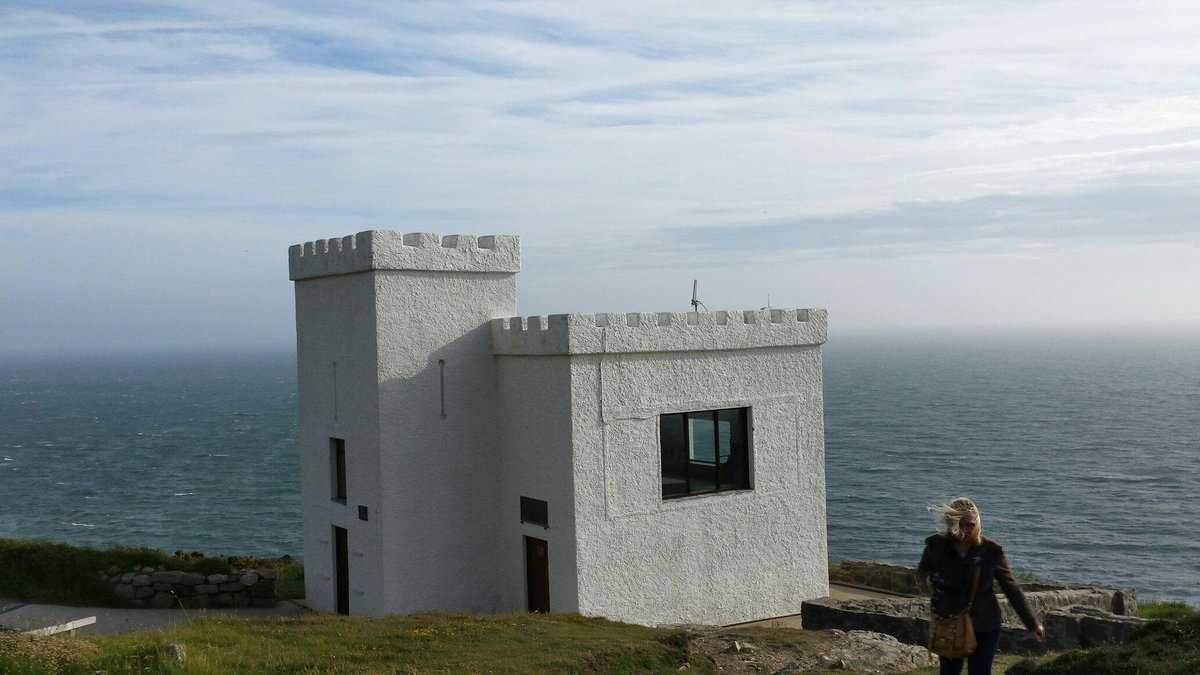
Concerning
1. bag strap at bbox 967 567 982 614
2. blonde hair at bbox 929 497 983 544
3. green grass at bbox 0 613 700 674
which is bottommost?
green grass at bbox 0 613 700 674

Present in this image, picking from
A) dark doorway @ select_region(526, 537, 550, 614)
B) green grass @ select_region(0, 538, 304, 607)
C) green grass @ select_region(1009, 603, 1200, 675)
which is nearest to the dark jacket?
green grass @ select_region(1009, 603, 1200, 675)

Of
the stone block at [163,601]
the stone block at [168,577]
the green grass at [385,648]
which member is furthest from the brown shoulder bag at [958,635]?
the stone block at [163,601]

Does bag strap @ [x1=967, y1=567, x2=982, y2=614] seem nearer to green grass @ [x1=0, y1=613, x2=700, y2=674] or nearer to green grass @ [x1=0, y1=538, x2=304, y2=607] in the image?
green grass @ [x1=0, y1=613, x2=700, y2=674]

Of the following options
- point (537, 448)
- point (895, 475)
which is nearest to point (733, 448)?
point (537, 448)

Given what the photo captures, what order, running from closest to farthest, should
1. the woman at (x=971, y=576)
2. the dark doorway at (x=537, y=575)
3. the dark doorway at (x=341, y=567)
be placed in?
the woman at (x=971, y=576)
the dark doorway at (x=537, y=575)
the dark doorway at (x=341, y=567)

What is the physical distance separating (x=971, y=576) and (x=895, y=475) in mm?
52883

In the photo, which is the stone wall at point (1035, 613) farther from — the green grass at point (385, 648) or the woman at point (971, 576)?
the woman at point (971, 576)

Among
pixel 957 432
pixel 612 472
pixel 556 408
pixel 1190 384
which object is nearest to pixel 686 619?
pixel 612 472

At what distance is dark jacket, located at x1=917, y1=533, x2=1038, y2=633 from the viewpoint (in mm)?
8617

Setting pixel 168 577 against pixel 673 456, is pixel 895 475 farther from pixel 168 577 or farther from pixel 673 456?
pixel 168 577

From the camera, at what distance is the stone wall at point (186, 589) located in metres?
20.6

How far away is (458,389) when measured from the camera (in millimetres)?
18938

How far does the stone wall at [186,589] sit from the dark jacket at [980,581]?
51.0ft

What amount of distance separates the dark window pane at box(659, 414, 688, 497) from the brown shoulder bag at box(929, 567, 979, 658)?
1002cm
